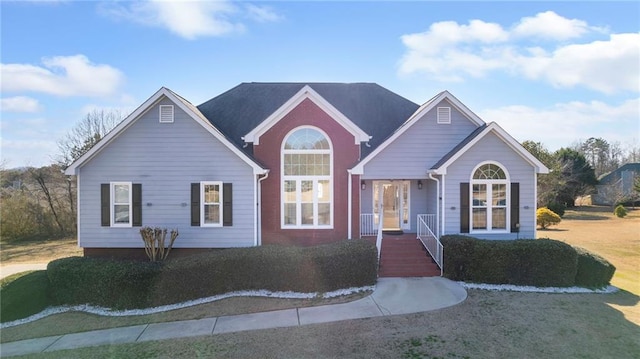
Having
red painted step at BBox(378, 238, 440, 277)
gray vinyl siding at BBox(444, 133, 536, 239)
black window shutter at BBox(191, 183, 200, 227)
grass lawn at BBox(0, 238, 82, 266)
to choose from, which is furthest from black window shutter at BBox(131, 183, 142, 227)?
gray vinyl siding at BBox(444, 133, 536, 239)

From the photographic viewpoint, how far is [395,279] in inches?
→ 488

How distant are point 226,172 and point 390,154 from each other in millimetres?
6563

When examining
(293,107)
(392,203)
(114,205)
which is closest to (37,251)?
(114,205)

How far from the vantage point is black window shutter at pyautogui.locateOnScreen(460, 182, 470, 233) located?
13.9 m

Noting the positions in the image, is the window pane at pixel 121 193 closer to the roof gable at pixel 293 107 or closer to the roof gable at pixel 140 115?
the roof gable at pixel 140 115

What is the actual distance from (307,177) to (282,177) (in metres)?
1.01

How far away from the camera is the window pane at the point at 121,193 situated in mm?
13922

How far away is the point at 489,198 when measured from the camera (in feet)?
45.9

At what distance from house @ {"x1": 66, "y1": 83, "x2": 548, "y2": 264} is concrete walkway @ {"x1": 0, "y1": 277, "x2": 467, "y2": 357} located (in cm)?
357

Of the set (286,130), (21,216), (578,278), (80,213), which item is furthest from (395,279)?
(21,216)

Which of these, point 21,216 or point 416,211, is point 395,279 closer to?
point 416,211

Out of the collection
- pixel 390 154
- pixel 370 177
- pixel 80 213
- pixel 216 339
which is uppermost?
pixel 390 154

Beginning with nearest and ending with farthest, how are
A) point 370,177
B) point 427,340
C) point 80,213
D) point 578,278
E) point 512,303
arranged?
point 427,340 < point 512,303 < point 578,278 < point 80,213 < point 370,177

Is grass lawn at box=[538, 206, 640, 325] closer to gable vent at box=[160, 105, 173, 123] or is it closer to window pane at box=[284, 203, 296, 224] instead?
window pane at box=[284, 203, 296, 224]
